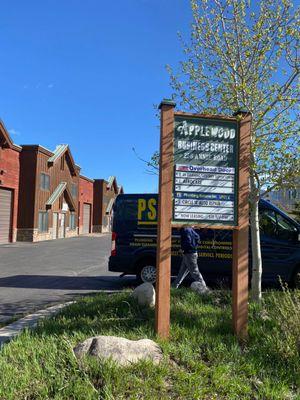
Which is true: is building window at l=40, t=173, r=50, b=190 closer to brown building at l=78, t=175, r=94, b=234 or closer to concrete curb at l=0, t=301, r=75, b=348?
brown building at l=78, t=175, r=94, b=234

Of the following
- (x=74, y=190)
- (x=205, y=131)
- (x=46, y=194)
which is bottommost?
(x=205, y=131)

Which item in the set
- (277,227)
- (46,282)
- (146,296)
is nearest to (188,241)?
(277,227)

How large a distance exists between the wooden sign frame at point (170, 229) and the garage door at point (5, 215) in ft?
89.7

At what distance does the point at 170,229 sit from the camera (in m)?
5.25

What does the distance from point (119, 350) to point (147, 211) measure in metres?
7.24

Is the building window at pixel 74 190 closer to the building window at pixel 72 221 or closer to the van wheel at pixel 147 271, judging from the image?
the building window at pixel 72 221

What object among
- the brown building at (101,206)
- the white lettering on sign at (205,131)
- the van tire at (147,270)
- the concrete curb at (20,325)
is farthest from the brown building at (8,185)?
the white lettering on sign at (205,131)

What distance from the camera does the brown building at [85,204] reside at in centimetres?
5009

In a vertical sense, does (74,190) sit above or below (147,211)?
above

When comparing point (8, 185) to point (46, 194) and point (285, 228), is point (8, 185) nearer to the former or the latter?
point (46, 194)

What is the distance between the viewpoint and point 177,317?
18.9 feet

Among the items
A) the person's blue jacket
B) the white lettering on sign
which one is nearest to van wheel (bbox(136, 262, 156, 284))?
the person's blue jacket

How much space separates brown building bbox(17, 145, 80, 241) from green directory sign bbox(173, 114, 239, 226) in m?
29.3

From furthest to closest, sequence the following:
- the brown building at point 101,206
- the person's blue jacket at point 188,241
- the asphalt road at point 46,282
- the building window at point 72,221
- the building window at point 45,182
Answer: the brown building at point 101,206 < the building window at point 72,221 < the building window at point 45,182 < the person's blue jacket at point 188,241 < the asphalt road at point 46,282
